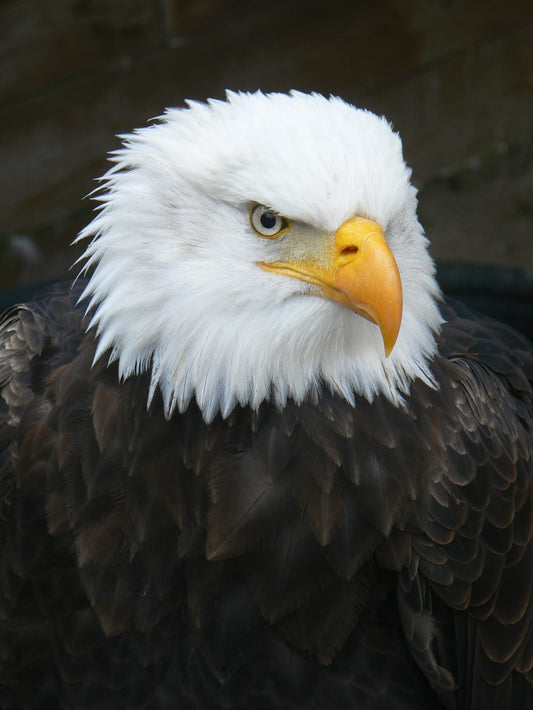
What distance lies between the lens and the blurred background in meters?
4.78

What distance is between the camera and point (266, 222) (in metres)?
2.18

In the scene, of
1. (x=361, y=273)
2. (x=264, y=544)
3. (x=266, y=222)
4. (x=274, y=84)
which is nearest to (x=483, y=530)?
(x=264, y=544)

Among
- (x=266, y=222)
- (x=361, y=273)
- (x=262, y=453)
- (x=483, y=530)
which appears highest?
(x=266, y=222)

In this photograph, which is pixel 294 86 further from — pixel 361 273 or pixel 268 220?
pixel 361 273

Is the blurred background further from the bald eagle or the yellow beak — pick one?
the yellow beak

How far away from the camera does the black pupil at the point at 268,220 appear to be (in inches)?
85.4

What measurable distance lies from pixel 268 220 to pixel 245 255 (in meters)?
0.08

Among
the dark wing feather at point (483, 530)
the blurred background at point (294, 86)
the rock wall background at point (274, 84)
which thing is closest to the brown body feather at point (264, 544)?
the dark wing feather at point (483, 530)

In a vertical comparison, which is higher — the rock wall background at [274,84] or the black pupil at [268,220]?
the rock wall background at [274,84]

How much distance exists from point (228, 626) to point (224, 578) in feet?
0.37

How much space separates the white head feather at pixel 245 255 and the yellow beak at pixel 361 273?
3 cm

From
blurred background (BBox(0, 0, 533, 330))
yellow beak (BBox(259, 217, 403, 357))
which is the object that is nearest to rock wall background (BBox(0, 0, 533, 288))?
blurred background (BBox(0, 0, 533, 330))

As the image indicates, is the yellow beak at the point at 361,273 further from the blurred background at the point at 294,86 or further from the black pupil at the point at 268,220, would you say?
the blurred background at the point at 294,86

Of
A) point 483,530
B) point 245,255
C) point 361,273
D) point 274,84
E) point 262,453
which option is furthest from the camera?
point 274,84
